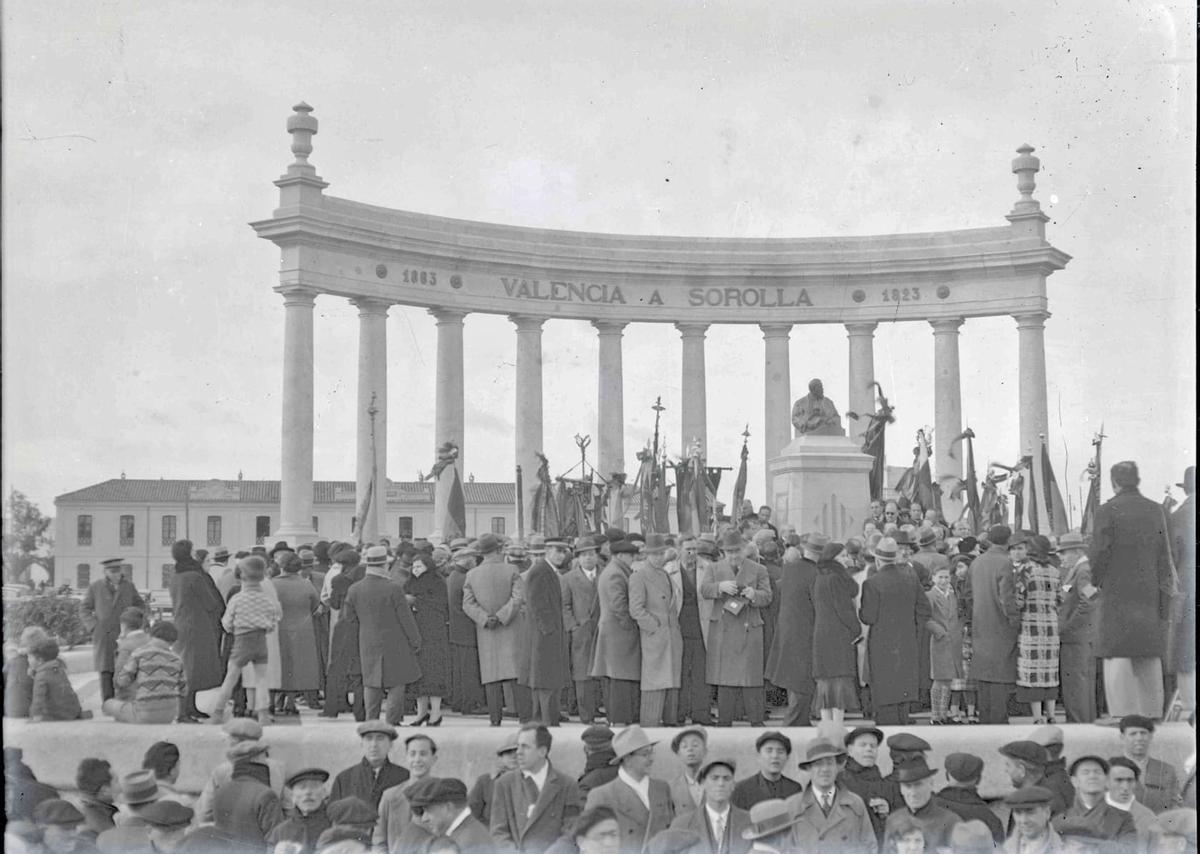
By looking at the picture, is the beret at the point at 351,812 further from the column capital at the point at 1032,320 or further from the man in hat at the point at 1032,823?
the column capital at the point at 1032,320

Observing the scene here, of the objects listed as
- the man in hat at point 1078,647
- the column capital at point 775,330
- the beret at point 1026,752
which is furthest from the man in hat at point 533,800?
the column capital at point 775,330

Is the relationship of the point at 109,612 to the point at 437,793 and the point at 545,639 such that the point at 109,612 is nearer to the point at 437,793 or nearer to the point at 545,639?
the point at 545,639

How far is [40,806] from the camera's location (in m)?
13.9

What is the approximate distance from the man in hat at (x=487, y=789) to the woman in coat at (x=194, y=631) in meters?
6.60

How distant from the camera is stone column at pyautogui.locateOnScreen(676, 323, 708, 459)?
5516 centimetres

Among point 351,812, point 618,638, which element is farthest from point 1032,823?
point 618,638

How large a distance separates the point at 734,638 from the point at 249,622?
668cm

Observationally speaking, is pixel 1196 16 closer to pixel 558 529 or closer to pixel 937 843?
pixel 937 843

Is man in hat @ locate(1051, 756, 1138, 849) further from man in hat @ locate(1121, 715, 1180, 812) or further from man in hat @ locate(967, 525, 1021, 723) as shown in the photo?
man in hat @ locate(967, 525, 1021, 723)

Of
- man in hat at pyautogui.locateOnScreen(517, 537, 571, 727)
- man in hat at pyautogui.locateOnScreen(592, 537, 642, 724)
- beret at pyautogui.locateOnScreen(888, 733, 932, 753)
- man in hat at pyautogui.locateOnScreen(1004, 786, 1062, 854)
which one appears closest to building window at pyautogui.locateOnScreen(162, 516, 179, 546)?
man in hat at pyautogui.locateOnScreen(517, 537, 571, 727)

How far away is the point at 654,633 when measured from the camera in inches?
773

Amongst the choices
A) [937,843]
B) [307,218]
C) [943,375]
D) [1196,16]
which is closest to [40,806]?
[937,843]

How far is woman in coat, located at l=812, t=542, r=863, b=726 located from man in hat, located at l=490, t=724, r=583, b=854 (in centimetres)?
558

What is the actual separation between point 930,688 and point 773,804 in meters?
8.40
